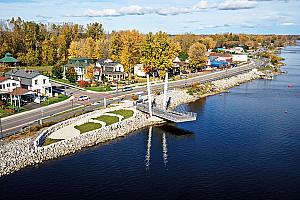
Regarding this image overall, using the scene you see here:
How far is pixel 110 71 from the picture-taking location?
77.7 meters

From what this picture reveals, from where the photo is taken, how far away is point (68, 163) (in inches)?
1324

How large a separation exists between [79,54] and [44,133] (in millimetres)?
61069

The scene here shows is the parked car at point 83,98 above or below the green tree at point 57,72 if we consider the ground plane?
below

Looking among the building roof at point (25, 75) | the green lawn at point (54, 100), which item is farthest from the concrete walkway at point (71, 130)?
the building roof at point (25, 75)

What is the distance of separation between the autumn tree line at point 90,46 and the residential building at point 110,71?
250 centimetres

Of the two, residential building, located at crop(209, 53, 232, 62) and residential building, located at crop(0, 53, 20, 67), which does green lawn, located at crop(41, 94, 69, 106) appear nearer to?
residential building, located at crop(0, 53, 20, 67)

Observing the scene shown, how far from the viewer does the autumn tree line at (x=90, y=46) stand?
246 feet

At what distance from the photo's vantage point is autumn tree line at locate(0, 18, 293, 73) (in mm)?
75062

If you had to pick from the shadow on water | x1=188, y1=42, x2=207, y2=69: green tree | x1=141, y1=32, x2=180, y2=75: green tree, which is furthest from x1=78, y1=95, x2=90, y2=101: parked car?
x1=188, y1=42, x2=207, y2=69: green tree

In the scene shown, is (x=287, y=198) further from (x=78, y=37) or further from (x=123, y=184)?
(x=78, y=37)

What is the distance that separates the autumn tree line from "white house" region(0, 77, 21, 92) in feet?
98.2

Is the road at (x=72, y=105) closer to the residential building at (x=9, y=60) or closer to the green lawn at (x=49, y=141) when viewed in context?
the green lawn at (x=49, y=141)

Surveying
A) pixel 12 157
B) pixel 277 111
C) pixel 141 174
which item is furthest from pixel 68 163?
pixel 277 111

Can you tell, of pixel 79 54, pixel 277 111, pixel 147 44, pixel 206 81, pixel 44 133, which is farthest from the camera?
pixel 79 54
